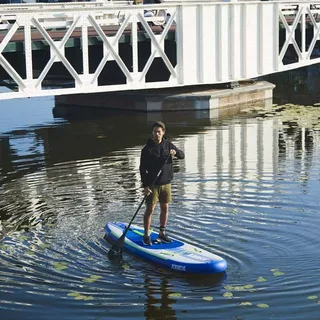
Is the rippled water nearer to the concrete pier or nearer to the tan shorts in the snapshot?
the tan shorts

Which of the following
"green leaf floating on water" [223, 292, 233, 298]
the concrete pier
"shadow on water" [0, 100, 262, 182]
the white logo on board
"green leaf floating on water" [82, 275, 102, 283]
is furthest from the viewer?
the concrete pier

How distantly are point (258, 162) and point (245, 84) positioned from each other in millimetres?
12558

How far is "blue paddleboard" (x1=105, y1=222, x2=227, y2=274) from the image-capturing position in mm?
11750

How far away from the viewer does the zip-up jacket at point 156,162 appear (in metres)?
12.5

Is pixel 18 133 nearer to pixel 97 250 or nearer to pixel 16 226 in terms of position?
pixel 16 226

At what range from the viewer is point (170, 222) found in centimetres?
1452

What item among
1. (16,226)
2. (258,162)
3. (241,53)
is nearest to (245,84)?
Answer: (241,53)

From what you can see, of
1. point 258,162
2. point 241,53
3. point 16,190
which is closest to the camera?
point 16,190

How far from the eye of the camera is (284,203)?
1566cm

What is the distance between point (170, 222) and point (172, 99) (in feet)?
48.3

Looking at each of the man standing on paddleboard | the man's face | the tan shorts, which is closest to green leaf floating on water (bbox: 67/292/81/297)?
the man standing on paddleboard

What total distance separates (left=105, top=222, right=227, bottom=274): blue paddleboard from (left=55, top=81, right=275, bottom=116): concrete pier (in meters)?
15.5

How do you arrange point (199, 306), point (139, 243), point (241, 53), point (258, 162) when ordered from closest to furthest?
point (199, 306)
point (139, 243)
point (258, 162)
point (241, 53)

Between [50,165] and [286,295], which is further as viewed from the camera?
[50,165]
